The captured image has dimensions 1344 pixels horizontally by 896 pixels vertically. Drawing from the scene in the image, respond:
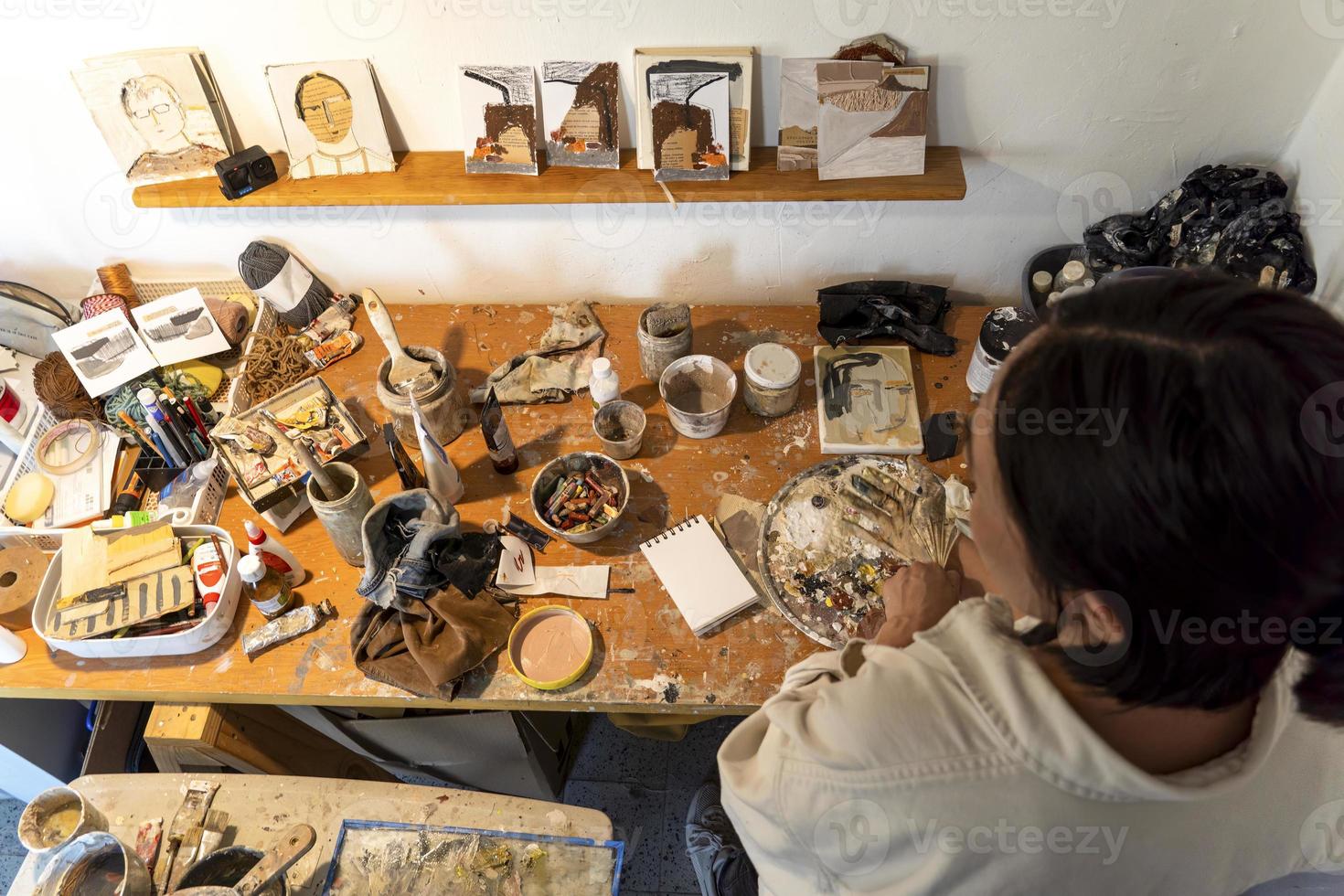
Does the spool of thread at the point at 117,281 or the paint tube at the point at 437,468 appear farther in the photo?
the spool of thread at the point at 117,281

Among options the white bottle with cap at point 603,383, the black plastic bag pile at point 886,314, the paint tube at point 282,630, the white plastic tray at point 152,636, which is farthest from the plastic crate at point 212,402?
the black plastic bag pile at point 886,314

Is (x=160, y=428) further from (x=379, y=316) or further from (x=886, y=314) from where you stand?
(x=886, y=314)

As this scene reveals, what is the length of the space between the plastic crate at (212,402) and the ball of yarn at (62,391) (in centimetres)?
2

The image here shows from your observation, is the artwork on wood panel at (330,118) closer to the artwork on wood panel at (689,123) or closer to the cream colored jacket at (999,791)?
the artwork on wood panel at (689,123)

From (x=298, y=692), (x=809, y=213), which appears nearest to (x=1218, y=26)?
(x=809, y=213)

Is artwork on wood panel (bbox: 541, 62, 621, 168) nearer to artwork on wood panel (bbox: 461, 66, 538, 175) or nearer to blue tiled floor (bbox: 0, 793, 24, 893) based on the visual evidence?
artwork on wood panel (bbox: 461, 66, 538, 175)

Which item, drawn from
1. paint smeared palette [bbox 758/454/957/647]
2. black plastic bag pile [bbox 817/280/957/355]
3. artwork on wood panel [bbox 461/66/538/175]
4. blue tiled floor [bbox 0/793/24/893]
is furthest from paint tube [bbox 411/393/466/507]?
blue tiled floor [bbox 0/793/24/893]

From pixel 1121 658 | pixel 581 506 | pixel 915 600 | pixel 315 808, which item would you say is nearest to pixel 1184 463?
pixel 1121 658

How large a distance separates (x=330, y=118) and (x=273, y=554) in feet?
2.75

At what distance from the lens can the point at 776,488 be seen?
4.79 ft

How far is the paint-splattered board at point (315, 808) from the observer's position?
1326 millimetres

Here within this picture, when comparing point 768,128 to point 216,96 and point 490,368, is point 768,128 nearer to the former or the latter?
point 490,368

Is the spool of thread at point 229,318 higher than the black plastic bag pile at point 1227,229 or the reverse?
the reverse

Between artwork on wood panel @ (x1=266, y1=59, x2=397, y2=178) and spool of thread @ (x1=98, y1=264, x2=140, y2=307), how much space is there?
0.60 metres
